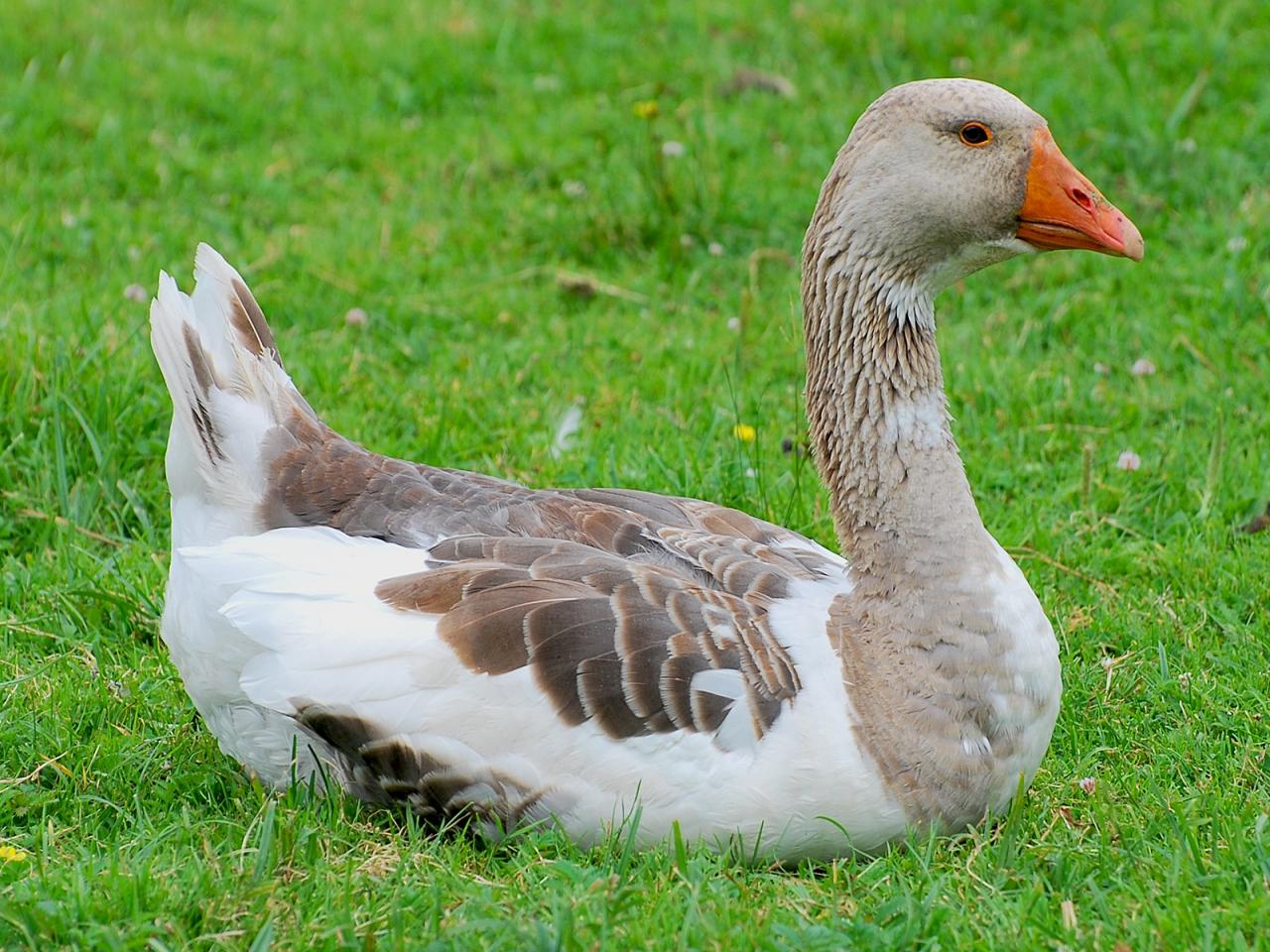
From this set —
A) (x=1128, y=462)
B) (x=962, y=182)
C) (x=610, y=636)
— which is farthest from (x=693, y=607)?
(x=1128, y=462)

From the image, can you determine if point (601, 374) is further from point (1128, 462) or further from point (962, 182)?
point (962, 182)

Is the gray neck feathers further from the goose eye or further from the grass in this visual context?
the grass

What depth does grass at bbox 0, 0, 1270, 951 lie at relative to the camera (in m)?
3.62

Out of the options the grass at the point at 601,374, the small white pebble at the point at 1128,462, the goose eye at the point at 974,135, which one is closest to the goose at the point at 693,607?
the goose eye at the point at 974,135

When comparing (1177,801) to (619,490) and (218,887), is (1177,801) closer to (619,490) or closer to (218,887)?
(619,490)

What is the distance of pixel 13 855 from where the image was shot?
3768 mm

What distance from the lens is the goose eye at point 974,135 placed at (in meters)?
4.12

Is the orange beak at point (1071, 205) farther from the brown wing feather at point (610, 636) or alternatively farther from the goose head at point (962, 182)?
the brown wing feather at point (610, 636)

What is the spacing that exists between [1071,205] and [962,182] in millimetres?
279

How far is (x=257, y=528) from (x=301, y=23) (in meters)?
6.33

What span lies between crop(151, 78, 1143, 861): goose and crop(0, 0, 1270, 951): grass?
0.53ft

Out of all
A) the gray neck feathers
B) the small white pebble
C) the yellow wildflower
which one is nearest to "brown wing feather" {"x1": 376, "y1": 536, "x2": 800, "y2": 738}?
the gray neck feathers

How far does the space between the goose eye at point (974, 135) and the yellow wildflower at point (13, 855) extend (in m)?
2.84

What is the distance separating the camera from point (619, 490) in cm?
486
